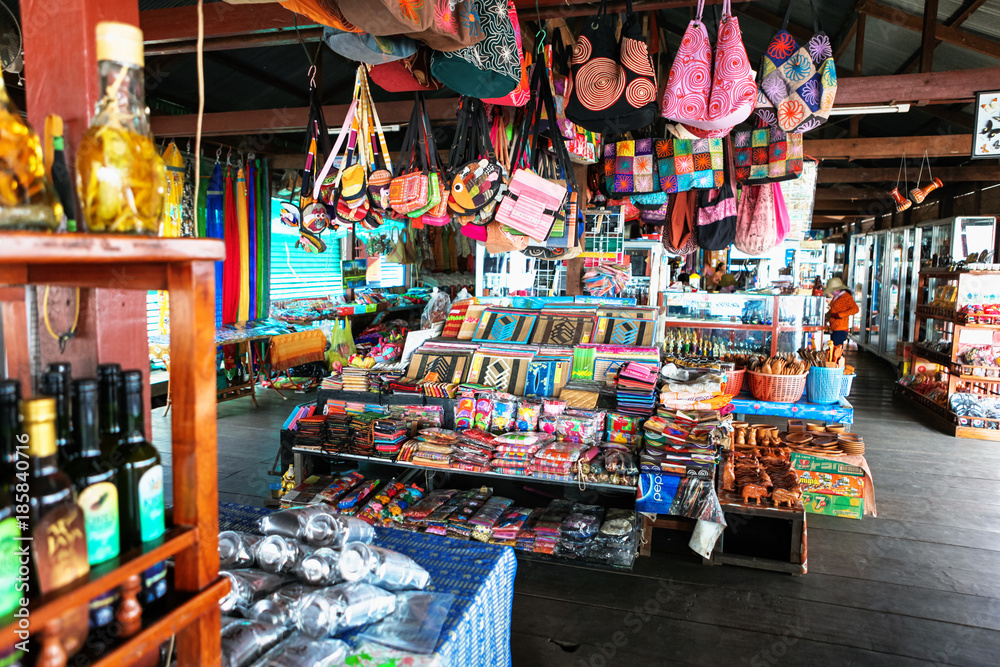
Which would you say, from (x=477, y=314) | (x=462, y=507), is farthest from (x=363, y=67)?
(x=462, y=507)

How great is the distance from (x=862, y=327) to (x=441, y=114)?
1413cm

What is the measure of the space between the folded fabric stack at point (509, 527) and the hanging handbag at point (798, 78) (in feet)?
9.74

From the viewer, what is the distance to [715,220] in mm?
4641

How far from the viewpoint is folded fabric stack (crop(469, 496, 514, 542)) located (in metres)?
3.65

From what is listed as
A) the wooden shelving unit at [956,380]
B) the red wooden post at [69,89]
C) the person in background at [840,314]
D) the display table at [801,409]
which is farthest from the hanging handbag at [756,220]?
the person in background at [840,314]

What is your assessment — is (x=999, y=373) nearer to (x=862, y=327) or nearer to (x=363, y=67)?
(x=363, y=67)

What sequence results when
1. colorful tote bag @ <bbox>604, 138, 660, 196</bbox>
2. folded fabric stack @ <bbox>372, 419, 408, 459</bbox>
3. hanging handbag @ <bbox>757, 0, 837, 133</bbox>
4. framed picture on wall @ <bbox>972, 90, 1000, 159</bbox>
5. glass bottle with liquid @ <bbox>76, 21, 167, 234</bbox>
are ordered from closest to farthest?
glass bottle with liquid @ <bbox>76, 21, 167, 234</bbox>
hanging handbag @ <bbox>757, 0, 837, 133</bbox>
folded fabric stack @ <bbox>372, 419, 408, 459</bbox>
framed picture on wall @ <bbox>972, 90, 1000, 159</bbox>
colorful tote bag @ <bbox>604, 138, 660, 196</bbox>

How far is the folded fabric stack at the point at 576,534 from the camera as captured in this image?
3.57m

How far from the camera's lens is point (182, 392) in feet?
3.07

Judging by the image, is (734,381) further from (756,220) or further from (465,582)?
(465,582)

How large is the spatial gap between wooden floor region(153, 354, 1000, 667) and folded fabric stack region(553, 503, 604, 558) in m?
0.10

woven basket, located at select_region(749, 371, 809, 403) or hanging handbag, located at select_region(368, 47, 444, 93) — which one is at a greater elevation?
hanging handbag, located at select_region(368, 47, 444, 93)

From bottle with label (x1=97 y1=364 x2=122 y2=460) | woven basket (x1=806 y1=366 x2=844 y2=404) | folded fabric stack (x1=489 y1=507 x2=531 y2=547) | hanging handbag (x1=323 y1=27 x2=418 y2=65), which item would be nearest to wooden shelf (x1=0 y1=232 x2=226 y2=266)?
bottle with label (x1=97 y1=364 x2=122 y2=460)

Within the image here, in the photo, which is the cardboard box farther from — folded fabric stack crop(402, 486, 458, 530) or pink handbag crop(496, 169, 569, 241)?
pink handbag crop(496, 169, 569, 241)
